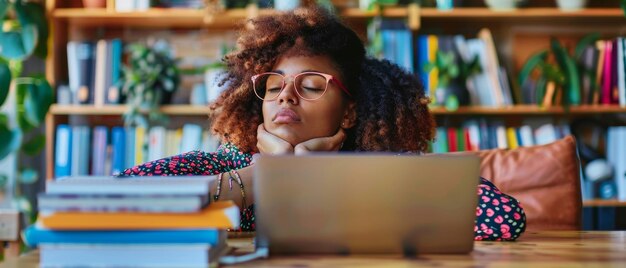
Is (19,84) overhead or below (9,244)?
overhead

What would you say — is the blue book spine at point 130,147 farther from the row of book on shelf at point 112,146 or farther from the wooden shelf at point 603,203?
the wooden shelf at point 603,203

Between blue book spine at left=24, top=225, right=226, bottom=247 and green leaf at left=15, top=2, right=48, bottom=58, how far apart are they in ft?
7.74

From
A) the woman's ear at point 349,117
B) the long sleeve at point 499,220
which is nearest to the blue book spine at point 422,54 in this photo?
the woman's ear at point 349,117

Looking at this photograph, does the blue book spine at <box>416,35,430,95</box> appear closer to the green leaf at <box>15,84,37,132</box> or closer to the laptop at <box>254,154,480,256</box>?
the green leaf at <box>15,84,37,132</box>

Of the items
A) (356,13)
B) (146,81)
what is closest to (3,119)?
(146,81)

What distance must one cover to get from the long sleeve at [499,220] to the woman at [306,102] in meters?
0.02

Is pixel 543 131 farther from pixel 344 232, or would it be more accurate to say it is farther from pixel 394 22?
pixel 344 232

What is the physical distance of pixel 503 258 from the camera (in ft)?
3.30

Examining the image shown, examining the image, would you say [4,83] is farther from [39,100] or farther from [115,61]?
[115,61]

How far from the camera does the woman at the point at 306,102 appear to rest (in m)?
1.75

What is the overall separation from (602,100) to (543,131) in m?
0.27

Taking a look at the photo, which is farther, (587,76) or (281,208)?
(587,76)

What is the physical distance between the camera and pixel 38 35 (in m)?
3.14

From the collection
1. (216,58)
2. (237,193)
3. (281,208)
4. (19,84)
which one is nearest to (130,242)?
(281,208)
